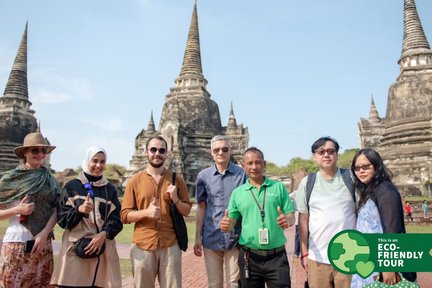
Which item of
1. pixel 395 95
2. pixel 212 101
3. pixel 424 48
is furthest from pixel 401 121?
pixel 212 101

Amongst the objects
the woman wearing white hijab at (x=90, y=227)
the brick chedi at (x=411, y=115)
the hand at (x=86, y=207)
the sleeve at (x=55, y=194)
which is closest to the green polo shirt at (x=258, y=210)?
the woman wearing white hijab at (x=90, y=227)

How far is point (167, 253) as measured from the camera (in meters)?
3.97

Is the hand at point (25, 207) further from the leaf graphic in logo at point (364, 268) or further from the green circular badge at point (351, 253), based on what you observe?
the leaf graphic in logo at point (364, 268)

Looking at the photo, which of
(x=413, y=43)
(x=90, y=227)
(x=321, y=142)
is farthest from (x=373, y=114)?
(x=90, y=227)

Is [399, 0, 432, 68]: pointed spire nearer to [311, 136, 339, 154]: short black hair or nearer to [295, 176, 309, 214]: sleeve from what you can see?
[311, 136, 339, 154]: short black hair

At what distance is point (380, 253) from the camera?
2488 millimetres

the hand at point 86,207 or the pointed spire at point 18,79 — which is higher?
the pointed spire at point 18,79

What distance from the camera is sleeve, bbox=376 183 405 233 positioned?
9.59 feet

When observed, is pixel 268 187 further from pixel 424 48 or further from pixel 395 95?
pixel 424 48

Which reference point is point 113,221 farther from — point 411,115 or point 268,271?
point 411,115

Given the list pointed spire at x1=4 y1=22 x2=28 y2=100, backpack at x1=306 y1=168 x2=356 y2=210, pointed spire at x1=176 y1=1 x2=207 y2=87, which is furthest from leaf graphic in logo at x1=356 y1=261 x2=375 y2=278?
pointed spire at x1=4 y1=22 x2=28 y2=100

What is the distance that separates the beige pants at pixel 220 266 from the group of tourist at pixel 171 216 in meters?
0.01

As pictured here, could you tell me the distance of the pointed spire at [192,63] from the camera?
36.2 m

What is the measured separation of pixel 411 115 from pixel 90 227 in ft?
85.1
